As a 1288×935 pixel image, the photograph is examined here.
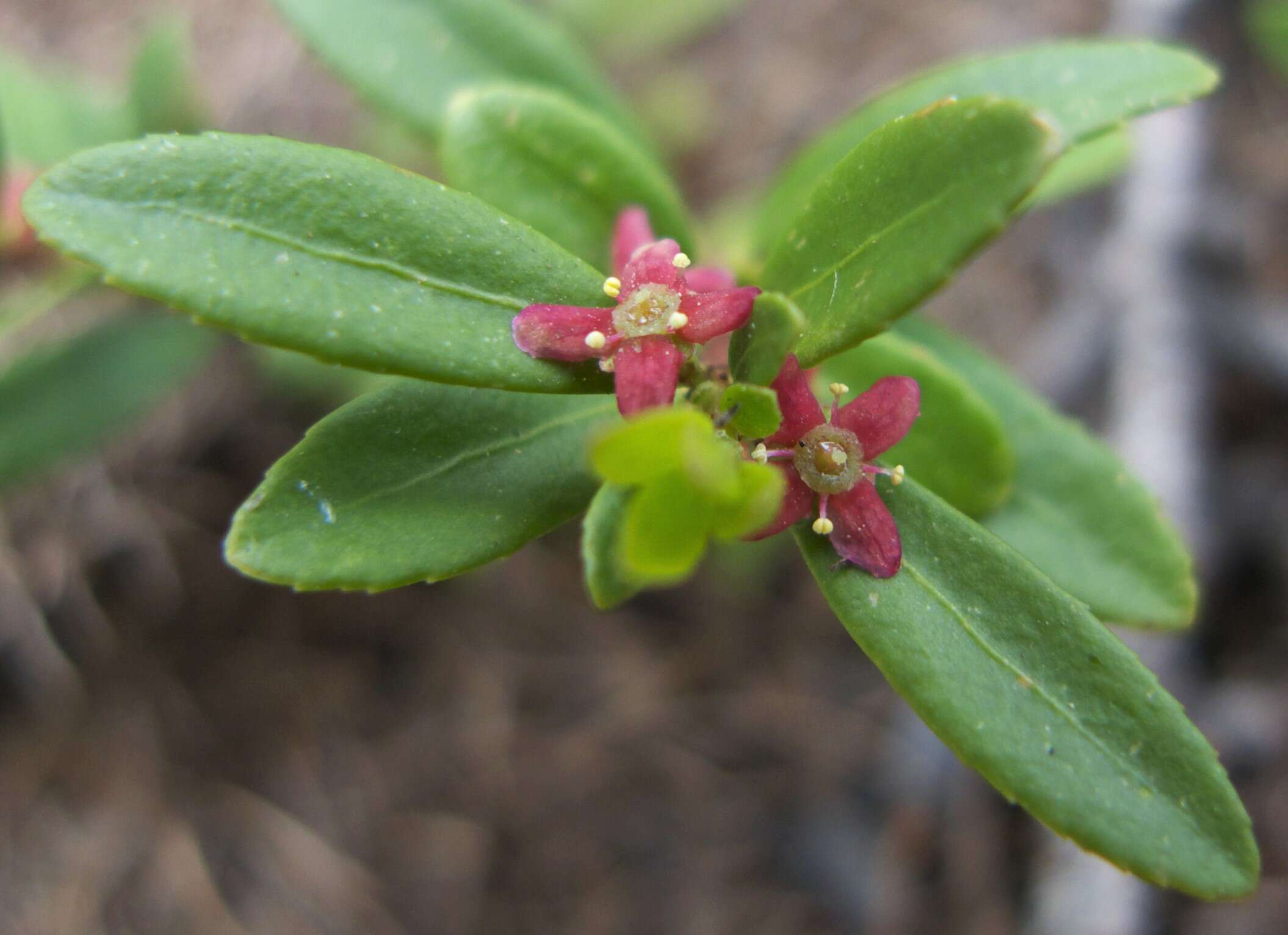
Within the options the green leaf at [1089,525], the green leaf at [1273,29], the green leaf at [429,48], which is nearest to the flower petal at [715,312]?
the green leaf at [1089,525]

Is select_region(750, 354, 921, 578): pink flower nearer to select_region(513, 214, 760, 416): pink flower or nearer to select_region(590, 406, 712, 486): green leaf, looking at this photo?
select_region(513, 214, 760, 416): pink flower

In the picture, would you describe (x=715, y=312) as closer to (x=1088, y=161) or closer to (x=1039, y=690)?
(x=1039, y=690)

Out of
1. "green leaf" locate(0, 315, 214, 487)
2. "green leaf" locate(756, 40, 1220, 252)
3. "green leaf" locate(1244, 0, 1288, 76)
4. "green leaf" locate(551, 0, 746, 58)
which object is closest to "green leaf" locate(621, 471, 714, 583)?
"green leaf" locate(756, 40, 1220, 252)

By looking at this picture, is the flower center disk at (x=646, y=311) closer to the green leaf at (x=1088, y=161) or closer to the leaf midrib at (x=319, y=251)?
the leaf midrib at (x=319, y=251)

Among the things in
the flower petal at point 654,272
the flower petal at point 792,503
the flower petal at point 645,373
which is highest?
the flower petal at point 654,272

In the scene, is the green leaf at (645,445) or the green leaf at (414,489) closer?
the green leaf at (645,445)

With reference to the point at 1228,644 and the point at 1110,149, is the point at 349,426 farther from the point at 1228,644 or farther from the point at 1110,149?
the point at 1228,644

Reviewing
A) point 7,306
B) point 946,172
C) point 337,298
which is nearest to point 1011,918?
point 946,172

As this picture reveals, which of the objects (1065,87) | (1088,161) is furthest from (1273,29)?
(1065,87)
